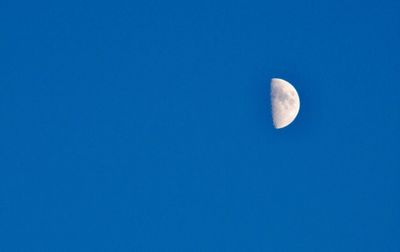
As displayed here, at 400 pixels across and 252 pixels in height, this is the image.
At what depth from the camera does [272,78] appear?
2137 millimetres

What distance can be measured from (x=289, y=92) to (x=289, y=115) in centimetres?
12

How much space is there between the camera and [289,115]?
2.12 metres

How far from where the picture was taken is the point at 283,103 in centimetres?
207

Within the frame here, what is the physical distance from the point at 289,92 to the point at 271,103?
0.35 feet

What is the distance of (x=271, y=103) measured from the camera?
2117 millimetres

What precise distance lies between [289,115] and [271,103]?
0.36 ft

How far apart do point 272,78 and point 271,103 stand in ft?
0.44

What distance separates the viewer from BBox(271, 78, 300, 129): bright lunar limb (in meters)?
2.07

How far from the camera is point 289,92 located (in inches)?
82.7

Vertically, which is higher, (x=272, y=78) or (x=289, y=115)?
(x=272, y=78)

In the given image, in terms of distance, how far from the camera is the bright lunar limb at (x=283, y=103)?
6.81 feet
